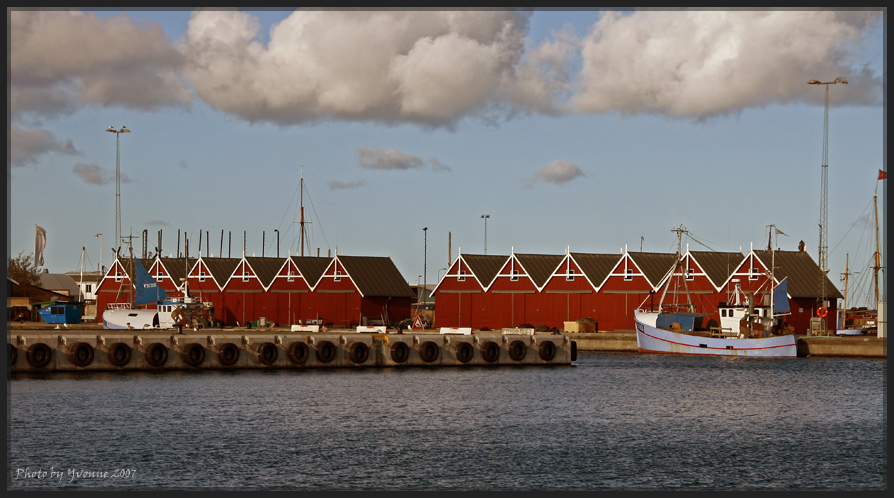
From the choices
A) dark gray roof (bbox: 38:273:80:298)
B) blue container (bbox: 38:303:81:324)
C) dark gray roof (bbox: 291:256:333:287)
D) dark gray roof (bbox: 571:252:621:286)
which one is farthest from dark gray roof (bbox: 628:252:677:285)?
Answer: dark gray roof (bbox: 38:273:80:298)

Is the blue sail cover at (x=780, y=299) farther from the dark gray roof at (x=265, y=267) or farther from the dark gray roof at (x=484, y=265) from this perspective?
the dark gray roof at (x=265, y=267)

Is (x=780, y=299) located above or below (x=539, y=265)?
below

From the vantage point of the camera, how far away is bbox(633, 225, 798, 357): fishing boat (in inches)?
3017

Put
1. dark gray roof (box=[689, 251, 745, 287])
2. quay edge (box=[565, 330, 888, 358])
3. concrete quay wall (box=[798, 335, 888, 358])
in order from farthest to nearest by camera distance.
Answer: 1. dark gray roof (box=[689, 251, 745, 287])
2. quay edge (box=[565, 330, 888, 358])
3. concrete quay wall (box=[798, 335, 888, 358])

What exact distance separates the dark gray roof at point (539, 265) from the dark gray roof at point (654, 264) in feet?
24.3

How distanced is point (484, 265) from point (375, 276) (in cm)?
1249

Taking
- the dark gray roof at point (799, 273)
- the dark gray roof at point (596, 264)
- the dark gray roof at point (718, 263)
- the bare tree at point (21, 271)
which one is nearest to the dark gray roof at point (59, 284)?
the bare tree at point (21, 271)

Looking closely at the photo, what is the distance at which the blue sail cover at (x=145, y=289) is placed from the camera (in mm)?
88125

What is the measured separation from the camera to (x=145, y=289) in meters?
88.9

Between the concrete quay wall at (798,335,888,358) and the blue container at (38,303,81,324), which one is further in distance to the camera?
the blue container at (38,303,81,324)

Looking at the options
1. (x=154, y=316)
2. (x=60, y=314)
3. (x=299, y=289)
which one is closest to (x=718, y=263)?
(x=299, y=289)

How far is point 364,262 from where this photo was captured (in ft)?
350

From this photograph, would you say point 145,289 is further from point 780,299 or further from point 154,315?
point 780,299

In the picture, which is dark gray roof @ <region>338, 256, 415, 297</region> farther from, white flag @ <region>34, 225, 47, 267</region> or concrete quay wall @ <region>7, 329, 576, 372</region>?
concrete quay wall @ <region>7, 329, 576, 372</region>
